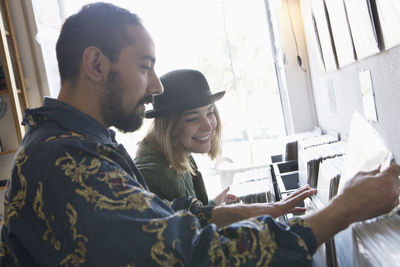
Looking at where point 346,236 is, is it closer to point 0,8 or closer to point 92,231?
point 92,231

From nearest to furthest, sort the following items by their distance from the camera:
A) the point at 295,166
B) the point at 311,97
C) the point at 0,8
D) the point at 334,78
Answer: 1. the point at 334,78
2. the point at 295,166
3. the point at 0,8
4. the point at 311,97

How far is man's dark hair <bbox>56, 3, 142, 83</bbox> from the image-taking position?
904mm

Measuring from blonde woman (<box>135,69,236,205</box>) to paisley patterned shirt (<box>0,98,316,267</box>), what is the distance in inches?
31.3

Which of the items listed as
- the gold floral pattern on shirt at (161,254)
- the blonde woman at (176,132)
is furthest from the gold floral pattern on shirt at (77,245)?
the blonde woman at (176,132)

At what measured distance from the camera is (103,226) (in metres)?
0.63

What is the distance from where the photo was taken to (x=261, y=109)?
452 cm

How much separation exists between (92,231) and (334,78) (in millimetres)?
1642

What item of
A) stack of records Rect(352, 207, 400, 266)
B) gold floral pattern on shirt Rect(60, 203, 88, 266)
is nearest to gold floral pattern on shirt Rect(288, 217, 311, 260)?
stack of records Rect(352, 207, 400, 266)

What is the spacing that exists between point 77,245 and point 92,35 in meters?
0.52

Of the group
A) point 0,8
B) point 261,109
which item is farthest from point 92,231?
point 261,109

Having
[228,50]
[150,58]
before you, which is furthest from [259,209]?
[228,50]

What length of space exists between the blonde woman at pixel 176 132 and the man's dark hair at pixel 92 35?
0.64 meters

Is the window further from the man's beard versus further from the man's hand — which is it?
the man's beard

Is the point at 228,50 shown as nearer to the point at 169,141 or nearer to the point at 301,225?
the point at 169,141
